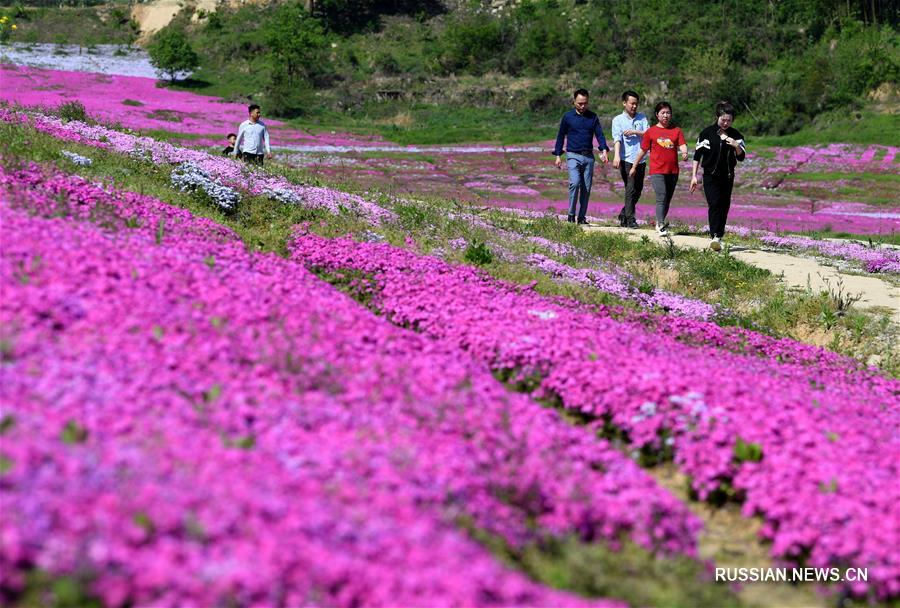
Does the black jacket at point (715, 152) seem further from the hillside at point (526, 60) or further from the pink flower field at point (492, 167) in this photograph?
the hillside at point (526, 60)

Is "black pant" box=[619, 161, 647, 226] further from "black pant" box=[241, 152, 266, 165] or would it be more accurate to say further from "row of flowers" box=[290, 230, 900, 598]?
"row of flowers" box=[290, 230, 900, 598]

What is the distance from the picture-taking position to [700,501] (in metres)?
6.79

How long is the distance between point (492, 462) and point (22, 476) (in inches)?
110

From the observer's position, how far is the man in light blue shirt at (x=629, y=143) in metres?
20.1

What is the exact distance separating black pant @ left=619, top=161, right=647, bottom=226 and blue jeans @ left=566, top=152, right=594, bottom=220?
0.90 m

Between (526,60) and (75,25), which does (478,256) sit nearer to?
(526,60)

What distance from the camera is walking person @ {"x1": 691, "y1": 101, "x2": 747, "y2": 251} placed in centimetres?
1741

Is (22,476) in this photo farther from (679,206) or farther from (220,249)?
(679,206)

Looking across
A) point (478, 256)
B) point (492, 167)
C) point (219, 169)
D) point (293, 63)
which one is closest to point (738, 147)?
point (478, 256)

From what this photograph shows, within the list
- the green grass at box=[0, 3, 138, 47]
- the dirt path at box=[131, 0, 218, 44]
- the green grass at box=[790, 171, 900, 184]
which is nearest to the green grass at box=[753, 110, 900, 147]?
the green grass at box=[790, 171, 900, 184]
